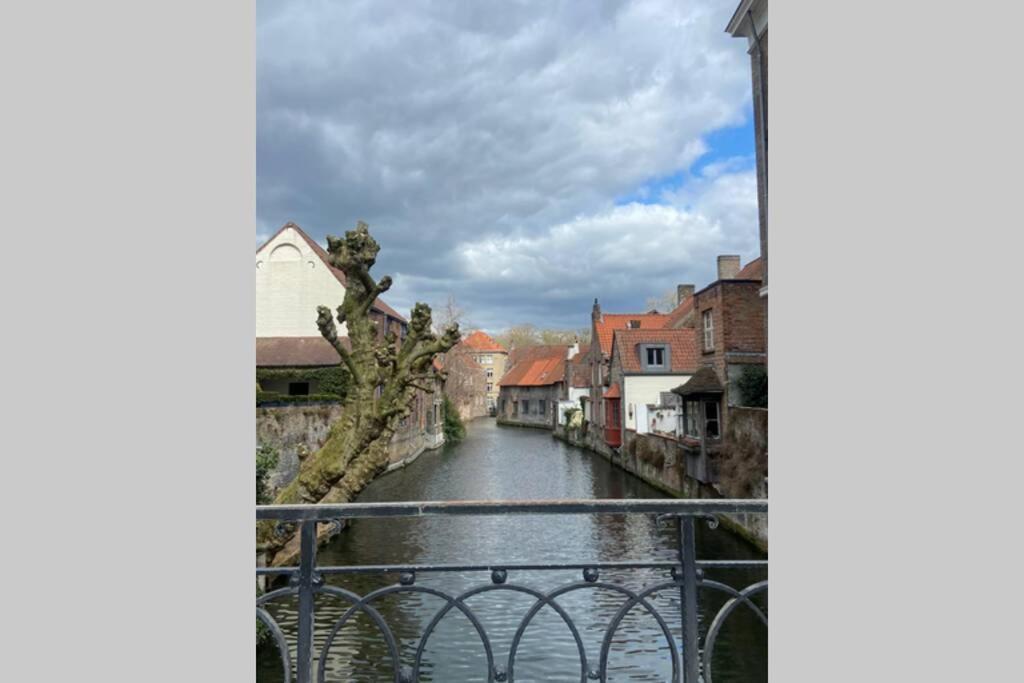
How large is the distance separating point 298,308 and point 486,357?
68012 millimetres

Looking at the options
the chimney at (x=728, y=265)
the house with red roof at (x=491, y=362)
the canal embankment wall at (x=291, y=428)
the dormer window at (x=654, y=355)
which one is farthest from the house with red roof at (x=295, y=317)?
the house with red roof at (x=491, y=362)

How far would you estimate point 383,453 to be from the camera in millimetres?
9023

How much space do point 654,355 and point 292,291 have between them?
16.2m

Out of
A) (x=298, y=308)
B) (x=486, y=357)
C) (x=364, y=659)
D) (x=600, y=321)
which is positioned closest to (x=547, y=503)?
(x=364, y=659)

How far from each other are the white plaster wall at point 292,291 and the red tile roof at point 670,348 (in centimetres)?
1283

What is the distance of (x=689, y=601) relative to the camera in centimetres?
248

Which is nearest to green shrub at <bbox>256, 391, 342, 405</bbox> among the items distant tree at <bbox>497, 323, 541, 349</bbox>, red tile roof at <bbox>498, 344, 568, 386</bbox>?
red tile roof at <bbox>498, 344, 568, 386</bbox>

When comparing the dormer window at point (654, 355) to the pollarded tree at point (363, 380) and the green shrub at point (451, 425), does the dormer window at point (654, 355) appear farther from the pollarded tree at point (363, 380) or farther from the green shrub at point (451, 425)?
the pollarded tree at point (363, 380)

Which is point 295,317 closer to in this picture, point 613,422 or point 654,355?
point 613,422

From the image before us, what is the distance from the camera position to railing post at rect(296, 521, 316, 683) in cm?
239

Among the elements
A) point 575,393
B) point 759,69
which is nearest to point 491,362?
point 575,393

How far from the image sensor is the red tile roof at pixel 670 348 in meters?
31.9

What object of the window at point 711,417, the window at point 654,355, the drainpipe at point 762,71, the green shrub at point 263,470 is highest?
the drainpipe at point 762,71

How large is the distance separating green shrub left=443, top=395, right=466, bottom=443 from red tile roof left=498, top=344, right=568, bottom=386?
12.8 meters
